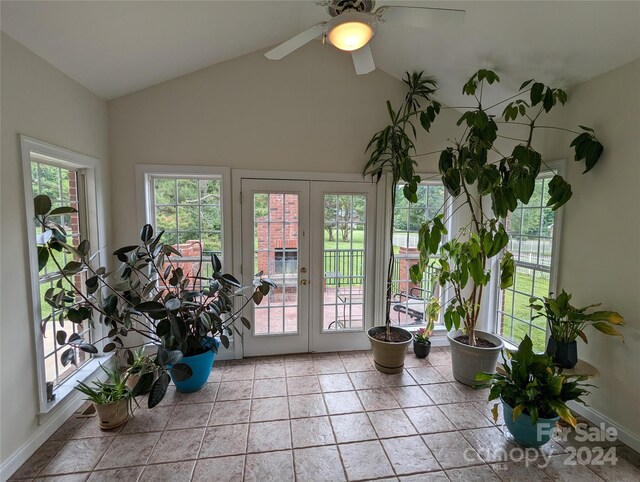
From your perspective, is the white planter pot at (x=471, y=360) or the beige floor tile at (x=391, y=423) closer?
the beige floor tile at (x=391, y=423)

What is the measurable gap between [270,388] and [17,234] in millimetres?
2173

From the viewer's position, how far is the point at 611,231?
7.36 ft

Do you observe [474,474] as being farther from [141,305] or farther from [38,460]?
[38,460]

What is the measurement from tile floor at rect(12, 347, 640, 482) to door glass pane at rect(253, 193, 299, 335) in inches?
26.8

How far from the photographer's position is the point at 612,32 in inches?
76.9

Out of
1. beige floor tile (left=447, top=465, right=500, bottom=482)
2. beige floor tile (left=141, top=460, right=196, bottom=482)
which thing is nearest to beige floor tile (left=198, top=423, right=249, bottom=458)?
beige floor tile (left=141, top=460, right=196, bottom=482)

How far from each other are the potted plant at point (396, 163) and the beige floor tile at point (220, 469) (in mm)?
1605

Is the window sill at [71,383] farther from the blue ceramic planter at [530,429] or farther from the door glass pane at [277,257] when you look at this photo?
the blue ceramic planter at [530,429]

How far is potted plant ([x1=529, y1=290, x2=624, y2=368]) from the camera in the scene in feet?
7.14

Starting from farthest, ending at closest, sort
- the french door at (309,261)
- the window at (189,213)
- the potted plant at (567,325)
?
the french door at (309,261), the window at (189,213), the potted plant at (567,325)

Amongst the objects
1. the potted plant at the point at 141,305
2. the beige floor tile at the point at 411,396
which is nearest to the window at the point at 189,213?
the potted plant at the point at 141,305

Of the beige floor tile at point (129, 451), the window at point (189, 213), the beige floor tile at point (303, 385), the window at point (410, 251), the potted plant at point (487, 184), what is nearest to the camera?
the beige floor tile at point (129, 451)

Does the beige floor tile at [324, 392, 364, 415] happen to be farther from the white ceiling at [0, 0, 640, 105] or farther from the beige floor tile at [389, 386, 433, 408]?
the white ceiling at [0, 0, 640, 105]

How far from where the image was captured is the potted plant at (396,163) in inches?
117
